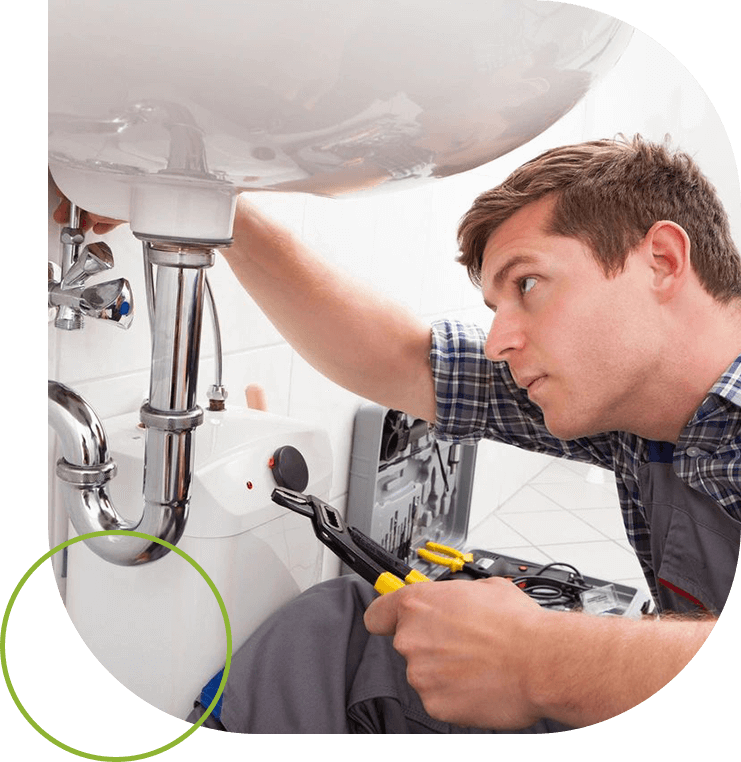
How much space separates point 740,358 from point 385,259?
367 mm

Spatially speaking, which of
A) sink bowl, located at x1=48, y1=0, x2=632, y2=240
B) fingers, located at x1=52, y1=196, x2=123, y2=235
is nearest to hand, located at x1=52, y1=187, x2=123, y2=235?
fingers, located at x1=52, y1=196, x2=123, y2=235

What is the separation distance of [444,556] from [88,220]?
57 cm

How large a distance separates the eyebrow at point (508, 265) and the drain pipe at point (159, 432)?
29cm

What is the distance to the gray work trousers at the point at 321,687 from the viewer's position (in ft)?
2.16

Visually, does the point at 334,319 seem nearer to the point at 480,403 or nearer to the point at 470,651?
the point at 480,403

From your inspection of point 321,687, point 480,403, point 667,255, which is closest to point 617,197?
point 667,255

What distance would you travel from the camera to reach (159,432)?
57 centimetres

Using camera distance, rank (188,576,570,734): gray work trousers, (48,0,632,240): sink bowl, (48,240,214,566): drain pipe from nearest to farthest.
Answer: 1. (48,0,632,240): sink bowl
2. (48,240,214,566): drain pipe
3. (188,576,570,734): gray work trousers

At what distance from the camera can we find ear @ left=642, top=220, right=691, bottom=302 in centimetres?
70

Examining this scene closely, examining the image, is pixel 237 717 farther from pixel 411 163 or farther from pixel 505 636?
pixel 411 163

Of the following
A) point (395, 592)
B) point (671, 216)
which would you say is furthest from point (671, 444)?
point (395, 592)

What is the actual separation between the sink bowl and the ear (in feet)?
0.87

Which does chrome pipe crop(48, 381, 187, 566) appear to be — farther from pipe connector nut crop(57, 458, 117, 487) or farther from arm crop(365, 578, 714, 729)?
arm crop(365, 578, 714, 729)

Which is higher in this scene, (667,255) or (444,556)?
(667,255)
